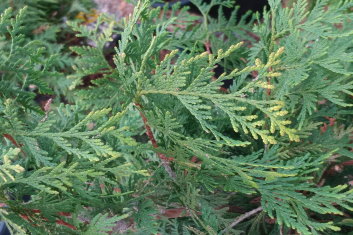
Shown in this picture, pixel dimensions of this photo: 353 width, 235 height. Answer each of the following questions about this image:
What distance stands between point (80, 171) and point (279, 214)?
0.43 meters

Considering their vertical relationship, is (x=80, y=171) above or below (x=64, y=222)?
above

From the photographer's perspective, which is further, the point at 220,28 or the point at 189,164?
the point at 220,28

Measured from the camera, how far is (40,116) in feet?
3.45

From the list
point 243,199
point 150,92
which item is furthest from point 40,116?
point 243,199

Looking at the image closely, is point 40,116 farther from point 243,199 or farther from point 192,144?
point 243,199

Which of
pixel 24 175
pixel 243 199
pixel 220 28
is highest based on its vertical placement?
pixel 220 28

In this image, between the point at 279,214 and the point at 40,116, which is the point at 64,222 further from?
the point at 279,214

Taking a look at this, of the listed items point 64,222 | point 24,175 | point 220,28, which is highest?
point 220,28

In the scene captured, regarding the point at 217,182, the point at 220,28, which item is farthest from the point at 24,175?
the point at 220,28

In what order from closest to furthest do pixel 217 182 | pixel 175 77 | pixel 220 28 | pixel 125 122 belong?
pixel 175 77
pixel 217 182
pixel 125 122
pixel 220 28

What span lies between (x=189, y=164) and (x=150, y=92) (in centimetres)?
18

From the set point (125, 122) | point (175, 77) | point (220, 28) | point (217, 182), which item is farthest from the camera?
point (220, 28)

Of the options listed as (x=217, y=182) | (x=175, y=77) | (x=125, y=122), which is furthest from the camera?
(x=125, y=122)

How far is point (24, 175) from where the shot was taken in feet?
2.94
